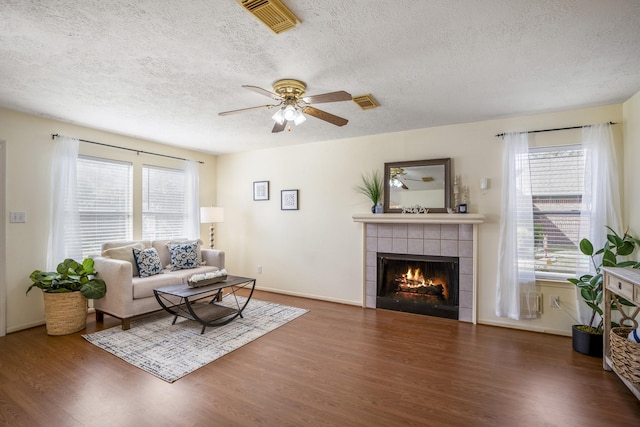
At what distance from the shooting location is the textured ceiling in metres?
1.75

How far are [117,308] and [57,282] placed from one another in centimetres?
67

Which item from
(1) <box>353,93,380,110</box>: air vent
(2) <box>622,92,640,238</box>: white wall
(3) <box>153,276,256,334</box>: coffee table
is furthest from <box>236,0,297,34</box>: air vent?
(2) <box>622,92,640,238</box>: white wall

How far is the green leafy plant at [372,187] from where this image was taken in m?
4.29

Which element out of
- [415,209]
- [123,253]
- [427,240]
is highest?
[415,209]

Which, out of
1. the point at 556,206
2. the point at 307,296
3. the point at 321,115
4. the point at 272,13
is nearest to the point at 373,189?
the point at 321,115

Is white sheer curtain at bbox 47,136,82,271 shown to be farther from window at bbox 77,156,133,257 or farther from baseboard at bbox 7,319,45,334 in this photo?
baseboard at bbox 7,319,45,334

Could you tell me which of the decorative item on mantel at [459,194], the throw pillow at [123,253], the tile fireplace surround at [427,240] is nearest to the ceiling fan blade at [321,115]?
the tile fireplace surround at [427,240]

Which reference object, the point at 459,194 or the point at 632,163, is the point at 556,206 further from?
the point at 459,194

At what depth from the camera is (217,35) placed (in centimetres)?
198

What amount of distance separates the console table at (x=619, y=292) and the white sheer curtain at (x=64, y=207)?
18.1 ft

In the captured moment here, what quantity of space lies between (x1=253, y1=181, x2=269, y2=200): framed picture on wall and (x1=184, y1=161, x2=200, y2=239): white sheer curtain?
100 centimetres

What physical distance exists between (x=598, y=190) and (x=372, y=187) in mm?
2449

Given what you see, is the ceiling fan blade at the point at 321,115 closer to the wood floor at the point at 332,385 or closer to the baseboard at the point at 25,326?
the wood floor at the point at 332,385

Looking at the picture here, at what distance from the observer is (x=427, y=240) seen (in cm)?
401
